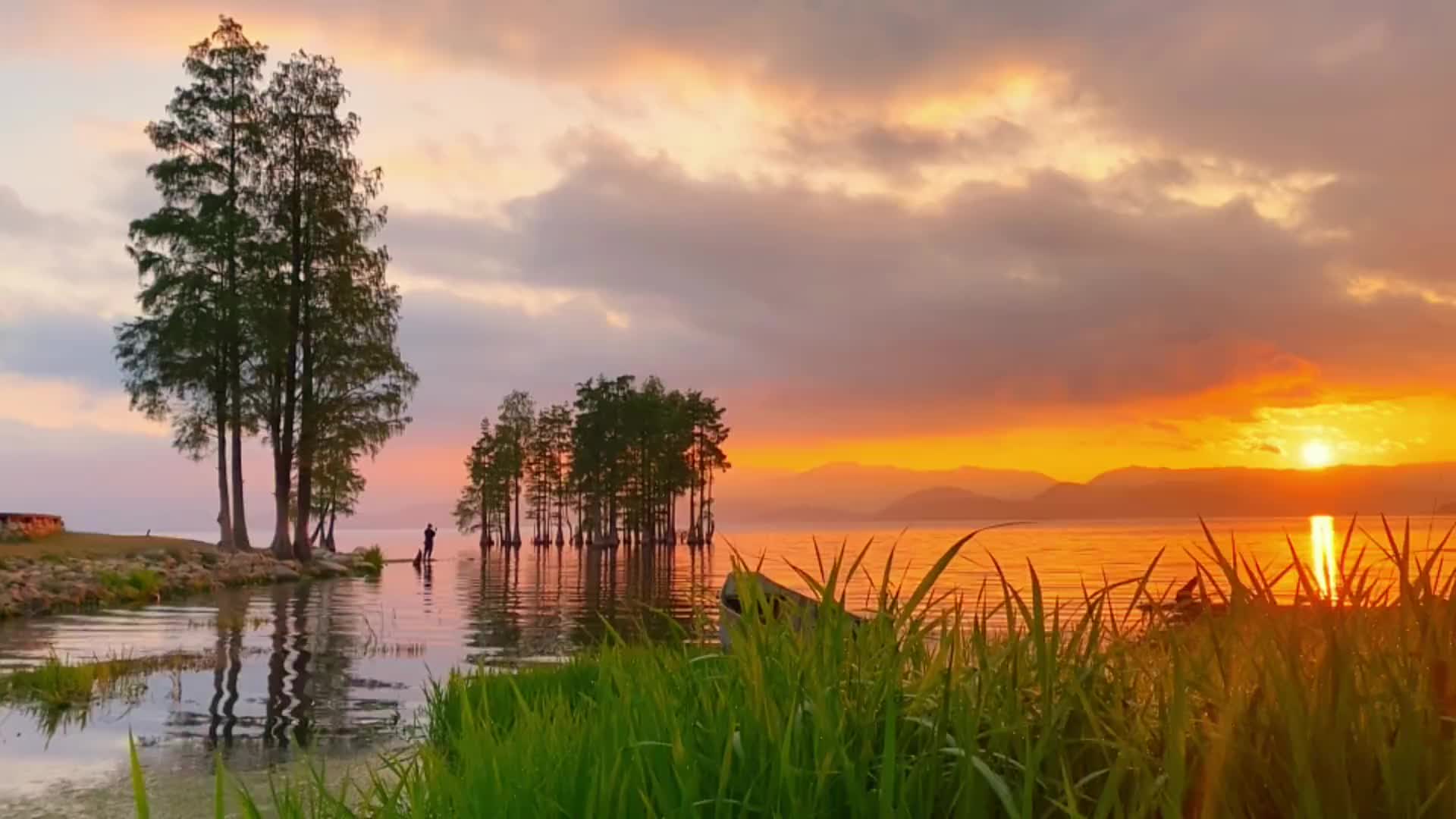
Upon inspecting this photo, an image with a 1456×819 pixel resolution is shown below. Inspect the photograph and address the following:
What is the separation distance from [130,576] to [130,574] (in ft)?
1.37

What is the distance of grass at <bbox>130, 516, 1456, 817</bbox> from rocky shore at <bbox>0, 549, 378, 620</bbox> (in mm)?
25103

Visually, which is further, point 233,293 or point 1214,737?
point 233,293

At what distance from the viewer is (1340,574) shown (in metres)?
3.91

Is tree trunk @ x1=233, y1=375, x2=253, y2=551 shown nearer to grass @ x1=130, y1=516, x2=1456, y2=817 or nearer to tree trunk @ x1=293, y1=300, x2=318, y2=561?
tree trunk @ x1=293, y1=300, x2=318, y2=561

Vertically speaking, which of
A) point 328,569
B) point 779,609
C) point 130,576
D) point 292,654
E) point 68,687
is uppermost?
point 779,609

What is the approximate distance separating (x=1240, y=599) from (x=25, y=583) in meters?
29.8

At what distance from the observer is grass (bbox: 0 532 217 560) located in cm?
3534

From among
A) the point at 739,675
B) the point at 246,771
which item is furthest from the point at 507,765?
the point at 246,771

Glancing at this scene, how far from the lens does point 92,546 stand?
4088 cm

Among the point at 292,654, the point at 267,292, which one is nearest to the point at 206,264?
the point at 267,292

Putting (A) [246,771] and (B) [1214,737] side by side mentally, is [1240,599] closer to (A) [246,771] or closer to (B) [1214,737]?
(B) [1214,737]

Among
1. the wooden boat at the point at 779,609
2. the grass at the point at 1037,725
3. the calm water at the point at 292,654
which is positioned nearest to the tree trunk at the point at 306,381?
the calm water at the point at 292,654

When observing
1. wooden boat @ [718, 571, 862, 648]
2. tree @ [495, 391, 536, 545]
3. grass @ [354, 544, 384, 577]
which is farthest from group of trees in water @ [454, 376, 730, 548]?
wooden boat @ [718, 571, 862, 648]

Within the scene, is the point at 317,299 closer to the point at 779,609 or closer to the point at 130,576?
the point at 130,576
